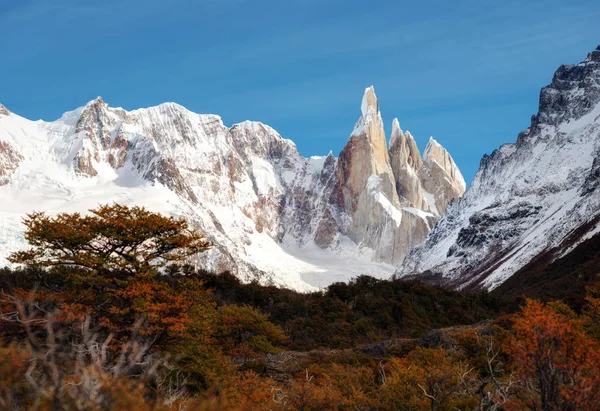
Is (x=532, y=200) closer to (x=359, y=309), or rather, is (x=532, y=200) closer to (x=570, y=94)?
(x=570, y=94)

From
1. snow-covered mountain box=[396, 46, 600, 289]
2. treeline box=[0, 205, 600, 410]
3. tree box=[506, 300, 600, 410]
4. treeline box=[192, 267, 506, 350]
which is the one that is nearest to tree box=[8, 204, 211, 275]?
treeline box=[0, 205, 600, 410]

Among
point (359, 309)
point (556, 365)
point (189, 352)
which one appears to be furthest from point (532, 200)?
point (556, 365)

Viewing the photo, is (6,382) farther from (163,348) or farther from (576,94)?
(576,94)

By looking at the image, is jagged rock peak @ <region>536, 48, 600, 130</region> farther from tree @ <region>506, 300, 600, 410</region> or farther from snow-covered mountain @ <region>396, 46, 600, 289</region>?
tree @ <region>506, 300, 600, 410</region>

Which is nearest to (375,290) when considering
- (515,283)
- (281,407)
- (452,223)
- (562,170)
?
(515,283)

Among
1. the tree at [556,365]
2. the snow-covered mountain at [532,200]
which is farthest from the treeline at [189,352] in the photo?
the snow-covered mountain at [532,200]

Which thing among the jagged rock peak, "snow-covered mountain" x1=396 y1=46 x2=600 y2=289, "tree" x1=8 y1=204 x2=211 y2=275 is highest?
the jagged rock peak
